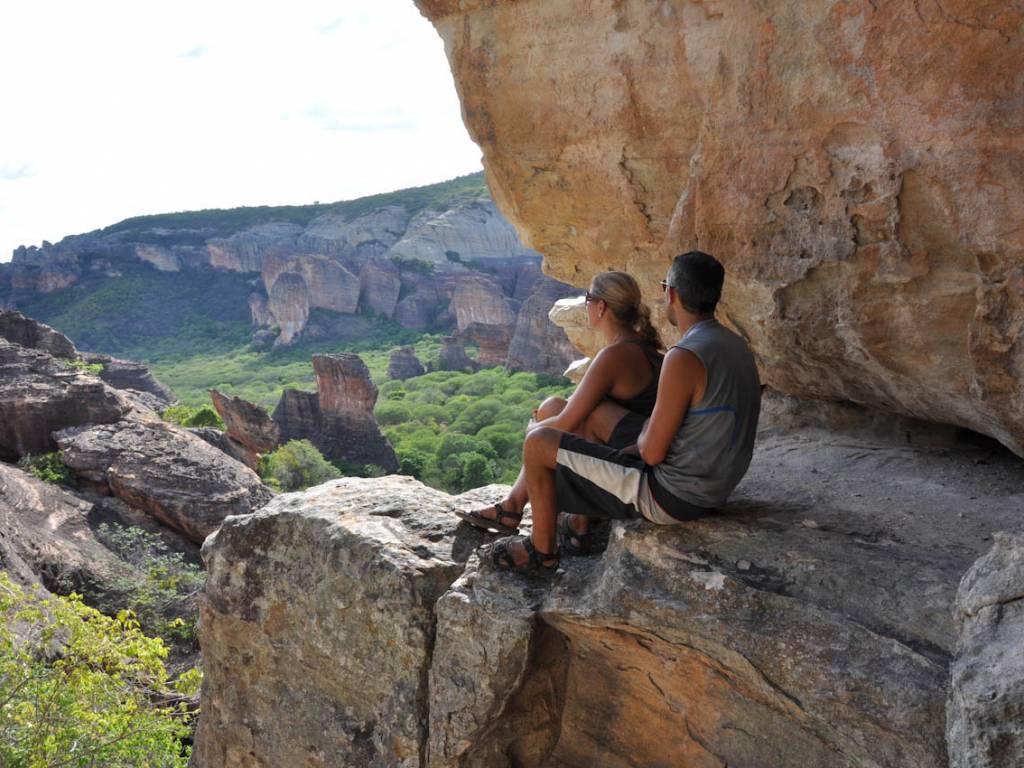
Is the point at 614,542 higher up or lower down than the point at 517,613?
higher up

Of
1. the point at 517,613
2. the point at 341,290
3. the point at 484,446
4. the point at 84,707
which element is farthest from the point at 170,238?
the point at 517,613

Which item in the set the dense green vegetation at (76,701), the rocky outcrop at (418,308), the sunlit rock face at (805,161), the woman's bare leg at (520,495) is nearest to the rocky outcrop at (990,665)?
the sunlit rock face at (805,161)

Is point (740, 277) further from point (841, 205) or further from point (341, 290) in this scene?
point (341, 290)

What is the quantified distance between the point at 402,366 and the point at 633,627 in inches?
1794

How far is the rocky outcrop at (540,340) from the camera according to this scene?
42750 millimetres

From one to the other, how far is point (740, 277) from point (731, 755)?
2.18 m

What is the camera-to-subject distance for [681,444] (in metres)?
3.01

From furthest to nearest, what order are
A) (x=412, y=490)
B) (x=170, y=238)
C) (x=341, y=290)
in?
(x=170, y=238)
(x=341, y=290)
(x=412, y=490)

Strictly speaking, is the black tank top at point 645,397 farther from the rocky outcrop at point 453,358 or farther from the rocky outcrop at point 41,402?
the rocky outcrop at point 453,358

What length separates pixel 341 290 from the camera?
6244 centimetres

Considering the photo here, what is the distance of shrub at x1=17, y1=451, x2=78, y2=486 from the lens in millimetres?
16453

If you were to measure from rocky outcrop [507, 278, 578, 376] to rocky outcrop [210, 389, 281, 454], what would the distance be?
1924cm

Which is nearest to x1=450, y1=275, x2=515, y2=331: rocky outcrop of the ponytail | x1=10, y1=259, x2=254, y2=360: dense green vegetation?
x1=10, y1=259, x2=254, y2=360: dense green vegetation

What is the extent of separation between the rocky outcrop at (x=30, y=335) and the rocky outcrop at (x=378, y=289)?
1635 inches
